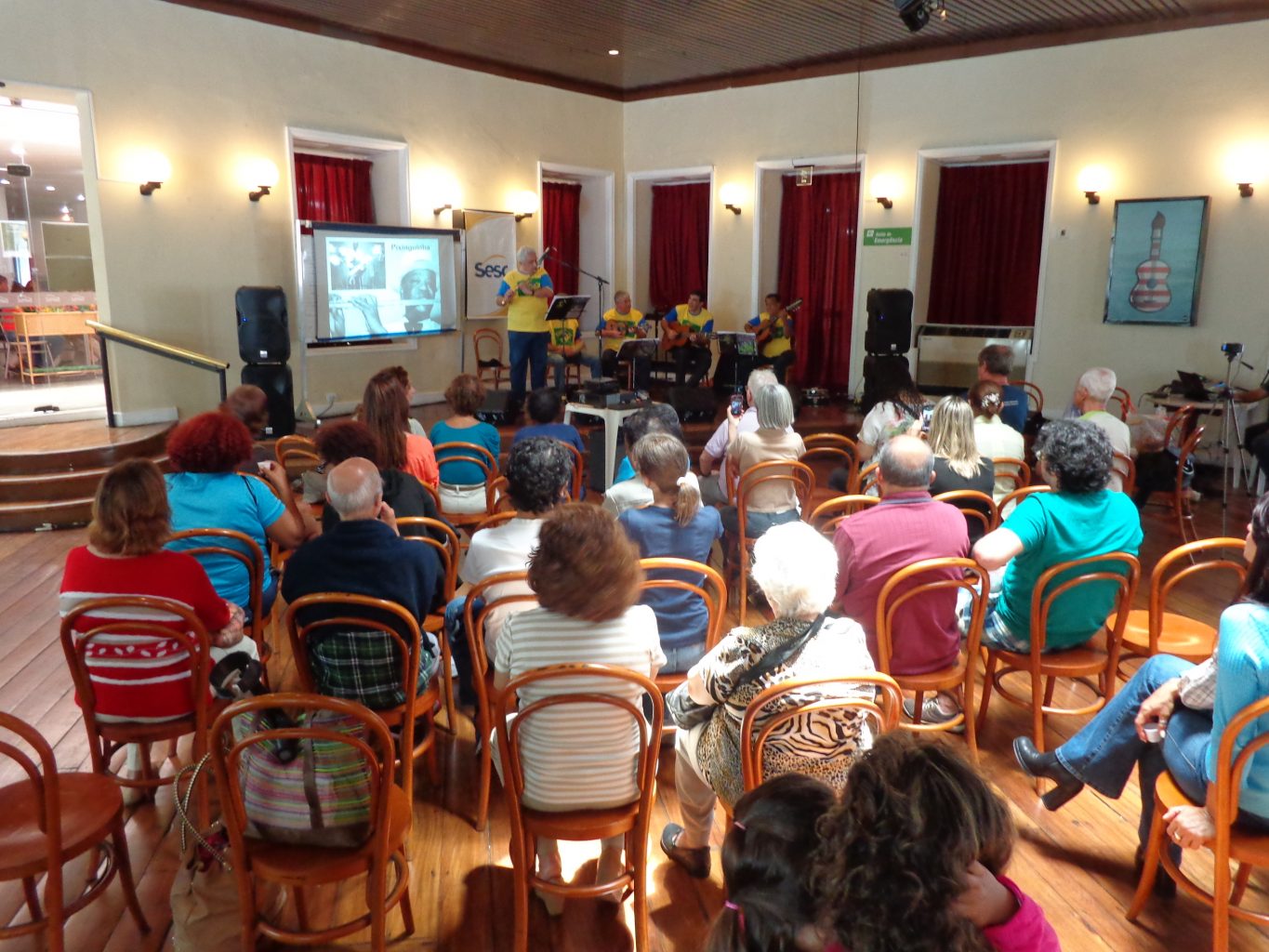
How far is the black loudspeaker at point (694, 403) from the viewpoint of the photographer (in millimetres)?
7324

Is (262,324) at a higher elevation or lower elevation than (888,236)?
lower

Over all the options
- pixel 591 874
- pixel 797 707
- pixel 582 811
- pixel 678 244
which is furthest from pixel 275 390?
pixel 797 707

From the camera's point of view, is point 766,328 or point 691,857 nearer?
point 691,857

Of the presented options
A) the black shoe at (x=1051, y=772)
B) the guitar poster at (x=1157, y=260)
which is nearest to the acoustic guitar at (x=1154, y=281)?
the guitar poster at (x=1157, y=260)

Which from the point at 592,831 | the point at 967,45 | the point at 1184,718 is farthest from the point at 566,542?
the point at 967,45

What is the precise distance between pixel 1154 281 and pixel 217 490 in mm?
7163

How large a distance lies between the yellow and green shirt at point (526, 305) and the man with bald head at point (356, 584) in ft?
18.4

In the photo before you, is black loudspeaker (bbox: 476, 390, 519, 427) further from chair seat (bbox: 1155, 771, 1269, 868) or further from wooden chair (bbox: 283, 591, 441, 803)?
chair seat (bbox: 1155, 771, 1269, 868)

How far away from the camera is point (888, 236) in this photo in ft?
28.0

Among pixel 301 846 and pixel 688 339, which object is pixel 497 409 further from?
pixel 301 846

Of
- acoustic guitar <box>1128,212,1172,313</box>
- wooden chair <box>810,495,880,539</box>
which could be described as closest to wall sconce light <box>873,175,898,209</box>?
acoustic guitar <box>1128,212,1172,313</box>

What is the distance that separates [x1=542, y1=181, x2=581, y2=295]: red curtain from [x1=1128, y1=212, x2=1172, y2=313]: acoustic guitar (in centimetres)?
546

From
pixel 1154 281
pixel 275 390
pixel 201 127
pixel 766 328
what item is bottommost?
pixel 275 390

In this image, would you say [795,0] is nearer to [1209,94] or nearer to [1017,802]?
[1209,94]
